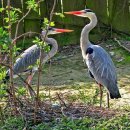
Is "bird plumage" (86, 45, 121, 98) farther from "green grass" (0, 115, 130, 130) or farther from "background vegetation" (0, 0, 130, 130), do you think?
"green grass" (0, 115, 130, 130)


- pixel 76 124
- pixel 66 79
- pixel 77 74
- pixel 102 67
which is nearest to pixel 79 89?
pixel 66 79

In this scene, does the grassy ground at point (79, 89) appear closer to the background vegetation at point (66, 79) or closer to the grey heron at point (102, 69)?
the background vegetation at point (66, 79)

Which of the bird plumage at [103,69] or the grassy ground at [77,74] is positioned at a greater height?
the bird plumage at [103,69]

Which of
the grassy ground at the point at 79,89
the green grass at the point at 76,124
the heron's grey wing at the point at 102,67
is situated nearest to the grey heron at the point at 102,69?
the heron's grey wing at the point at 102,67

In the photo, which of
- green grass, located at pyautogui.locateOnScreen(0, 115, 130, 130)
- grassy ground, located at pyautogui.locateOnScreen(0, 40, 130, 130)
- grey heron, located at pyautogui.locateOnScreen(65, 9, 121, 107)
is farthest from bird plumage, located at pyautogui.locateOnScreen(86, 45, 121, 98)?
green grass, located at pyautogui.locateOnScreen(0, 115, 130, 130)

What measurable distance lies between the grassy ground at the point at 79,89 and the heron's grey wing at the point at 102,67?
208 mm

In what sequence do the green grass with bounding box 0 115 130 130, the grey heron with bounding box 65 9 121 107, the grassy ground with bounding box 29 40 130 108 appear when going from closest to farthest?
the green grass with bounding box 0 115 130 130 → the grey heron with bounding box 65 9 121 107 → the grassy ground with bounding box 29 40 130 108

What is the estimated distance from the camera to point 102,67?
701cm

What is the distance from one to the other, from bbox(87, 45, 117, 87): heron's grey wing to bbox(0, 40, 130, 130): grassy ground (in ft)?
0.68

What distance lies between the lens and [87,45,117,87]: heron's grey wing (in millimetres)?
6875

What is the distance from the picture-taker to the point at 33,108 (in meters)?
5.30

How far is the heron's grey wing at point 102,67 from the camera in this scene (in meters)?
6.88

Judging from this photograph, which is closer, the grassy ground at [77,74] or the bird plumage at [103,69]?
the bird plumage at [103,69]

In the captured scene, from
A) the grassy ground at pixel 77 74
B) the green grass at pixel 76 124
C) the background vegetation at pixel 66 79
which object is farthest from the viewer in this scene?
the grassy ground at pixel 77 74
